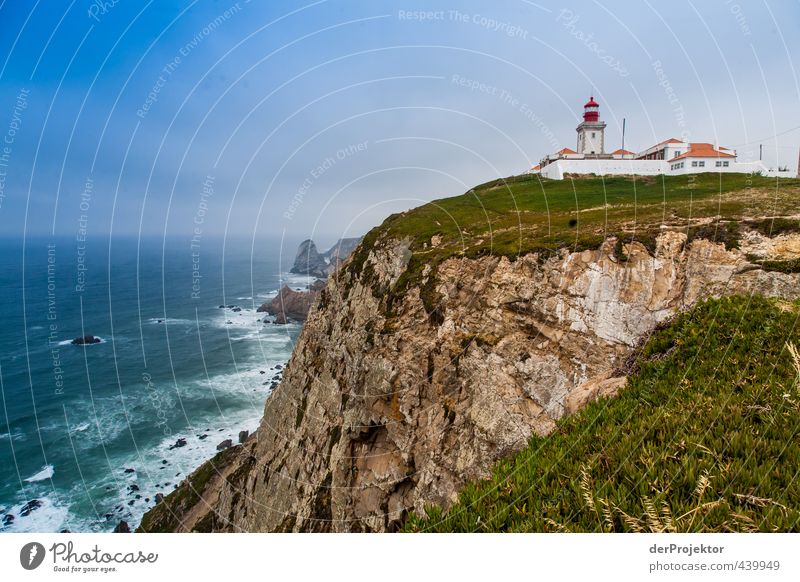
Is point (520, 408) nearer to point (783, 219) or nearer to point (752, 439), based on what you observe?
point (752, 439)

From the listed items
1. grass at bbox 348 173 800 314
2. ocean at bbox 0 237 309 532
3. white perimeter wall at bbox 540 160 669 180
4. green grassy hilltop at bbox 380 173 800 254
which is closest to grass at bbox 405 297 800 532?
grass at bbox 348 173 800 314

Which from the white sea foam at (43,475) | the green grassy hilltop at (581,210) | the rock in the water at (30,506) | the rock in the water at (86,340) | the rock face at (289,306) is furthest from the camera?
the rock face at (289,306)

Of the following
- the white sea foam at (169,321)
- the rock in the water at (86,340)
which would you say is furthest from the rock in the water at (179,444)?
the white sea foam at (169,321)

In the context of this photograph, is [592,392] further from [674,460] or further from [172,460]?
[172,460]

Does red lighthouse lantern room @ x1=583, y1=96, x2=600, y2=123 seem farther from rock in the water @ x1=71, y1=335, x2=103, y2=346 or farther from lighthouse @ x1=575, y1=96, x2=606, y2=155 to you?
rock in the water @ x1=71, y1=335, x2=103, y2=346

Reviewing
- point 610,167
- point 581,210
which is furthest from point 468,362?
point 610,167

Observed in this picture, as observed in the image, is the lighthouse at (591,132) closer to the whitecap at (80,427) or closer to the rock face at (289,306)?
the rock face at (289,306)

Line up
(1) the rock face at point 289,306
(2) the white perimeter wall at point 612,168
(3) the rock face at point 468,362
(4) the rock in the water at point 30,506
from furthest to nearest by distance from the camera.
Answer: (1) the rock face at point 289,306
(2) the white perimeter wall at point 612,168
(4) the rock in the water at point 30,506
(3) the rock face at point 468,362

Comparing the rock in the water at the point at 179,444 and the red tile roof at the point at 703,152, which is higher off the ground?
the red tile roof at the point at 703,152
